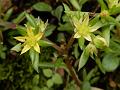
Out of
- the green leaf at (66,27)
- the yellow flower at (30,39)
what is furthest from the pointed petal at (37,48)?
the green leaf at (66,27)

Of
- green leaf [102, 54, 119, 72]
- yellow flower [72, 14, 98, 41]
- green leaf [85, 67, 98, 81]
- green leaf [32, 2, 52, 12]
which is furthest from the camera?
green leaf [32, 2, 52, 12]

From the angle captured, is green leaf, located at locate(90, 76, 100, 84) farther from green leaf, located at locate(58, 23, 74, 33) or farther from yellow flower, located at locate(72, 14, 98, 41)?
yellow flower, located at locate(72, 14, 98, 41)

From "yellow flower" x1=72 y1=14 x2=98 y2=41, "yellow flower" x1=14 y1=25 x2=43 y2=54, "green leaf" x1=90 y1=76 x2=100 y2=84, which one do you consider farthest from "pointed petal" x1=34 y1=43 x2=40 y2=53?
"green leaf" x1=90 y1=76 x2=100 y2=84

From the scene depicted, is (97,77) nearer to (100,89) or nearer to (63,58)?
(100,89)

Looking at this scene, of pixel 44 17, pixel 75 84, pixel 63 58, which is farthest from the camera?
pixel 44 17

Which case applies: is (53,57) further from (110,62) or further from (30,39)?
(30,39)

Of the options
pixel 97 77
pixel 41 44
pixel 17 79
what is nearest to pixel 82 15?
pixel 41 44

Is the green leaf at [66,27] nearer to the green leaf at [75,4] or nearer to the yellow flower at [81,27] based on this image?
the green leaf at [75,4]

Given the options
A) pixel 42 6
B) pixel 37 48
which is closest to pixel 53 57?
pixel 42 6
